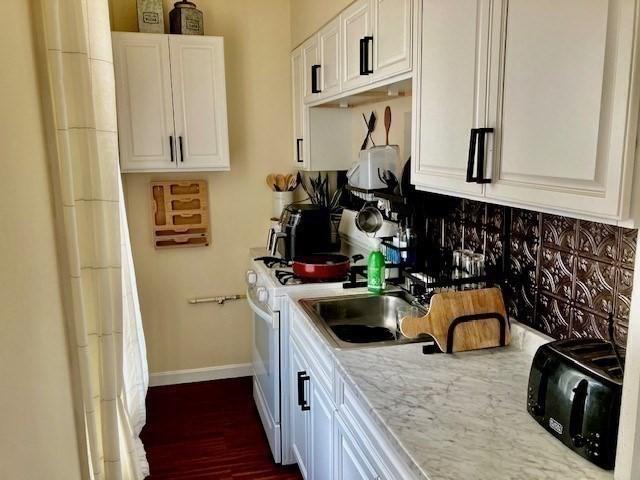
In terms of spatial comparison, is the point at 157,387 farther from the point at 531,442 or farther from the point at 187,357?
the point at 531,442

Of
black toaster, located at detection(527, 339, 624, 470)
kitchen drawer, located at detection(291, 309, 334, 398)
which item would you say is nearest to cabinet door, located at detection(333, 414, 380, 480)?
kitchen drawer, located at detection(291, 309, 334, 398)

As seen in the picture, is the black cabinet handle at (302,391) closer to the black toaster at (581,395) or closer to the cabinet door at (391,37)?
the black toaster at (581,395)

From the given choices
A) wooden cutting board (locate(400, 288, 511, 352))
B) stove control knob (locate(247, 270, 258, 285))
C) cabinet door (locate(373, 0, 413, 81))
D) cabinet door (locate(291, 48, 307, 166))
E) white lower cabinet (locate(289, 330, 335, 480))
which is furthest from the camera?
cabinet door (locate(291, 48, 307, 166))

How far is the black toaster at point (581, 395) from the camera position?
1.09 meters

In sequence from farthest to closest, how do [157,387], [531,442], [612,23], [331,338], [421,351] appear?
[157,387] → [331,338] → [421,351] → [531,442] → [612,23]

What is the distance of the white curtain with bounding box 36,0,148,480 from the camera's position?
135 centimetres

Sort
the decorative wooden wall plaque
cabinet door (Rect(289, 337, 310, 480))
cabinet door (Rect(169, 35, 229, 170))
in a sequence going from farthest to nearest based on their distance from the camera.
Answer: the decorative wooden wall plaque < cabinet door (Rect(169, 35, 229, 170)) < cabinet door (Rect(289, 337, 310, 480))

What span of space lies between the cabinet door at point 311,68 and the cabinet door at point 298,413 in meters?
1.34

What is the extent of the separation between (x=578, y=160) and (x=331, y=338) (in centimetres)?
104

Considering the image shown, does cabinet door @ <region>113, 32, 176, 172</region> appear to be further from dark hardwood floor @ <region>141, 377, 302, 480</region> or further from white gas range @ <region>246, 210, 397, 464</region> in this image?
dark hardwood floor @ <region>141, 377, 302, 480</region>

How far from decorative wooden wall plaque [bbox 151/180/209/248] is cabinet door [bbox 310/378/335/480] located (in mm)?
1662

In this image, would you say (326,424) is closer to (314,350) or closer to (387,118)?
(314,350)

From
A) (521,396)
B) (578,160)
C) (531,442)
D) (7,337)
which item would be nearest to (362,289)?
(521,396)

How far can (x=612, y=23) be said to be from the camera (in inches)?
38.2
